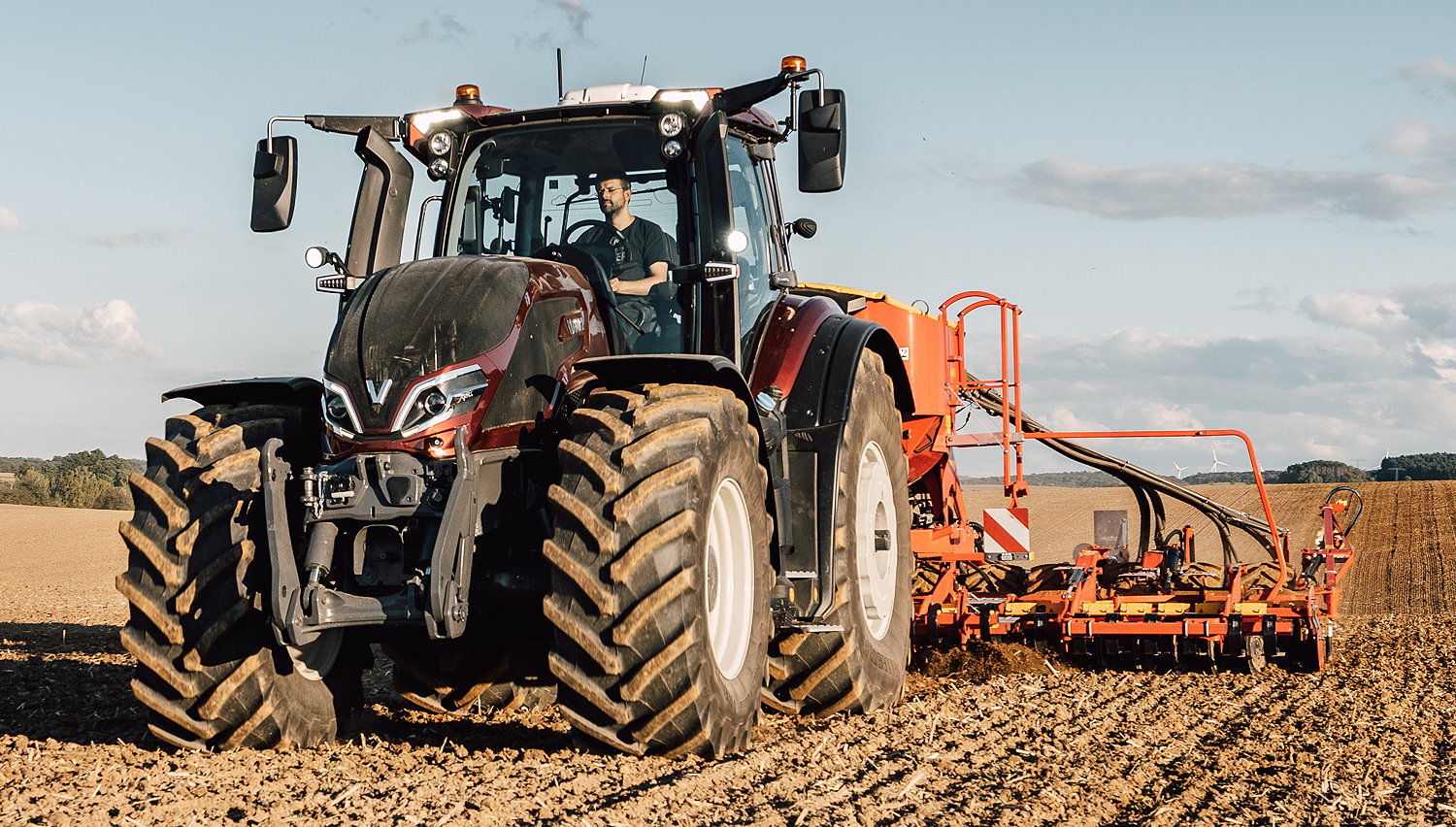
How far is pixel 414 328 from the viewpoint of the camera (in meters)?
5.20

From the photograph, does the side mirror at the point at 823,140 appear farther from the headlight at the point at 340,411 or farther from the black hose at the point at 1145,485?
the black hose at the point at 1145,485

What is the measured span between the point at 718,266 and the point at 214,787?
9.06 ft

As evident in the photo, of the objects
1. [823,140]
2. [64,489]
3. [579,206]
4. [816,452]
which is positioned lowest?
[64,489]

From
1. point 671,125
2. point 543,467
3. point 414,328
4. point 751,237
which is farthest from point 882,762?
point 671,125

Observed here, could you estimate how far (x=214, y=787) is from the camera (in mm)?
4711

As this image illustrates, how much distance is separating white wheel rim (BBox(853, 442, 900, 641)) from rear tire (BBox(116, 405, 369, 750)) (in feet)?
9.30

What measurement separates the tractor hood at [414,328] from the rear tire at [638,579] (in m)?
0.55

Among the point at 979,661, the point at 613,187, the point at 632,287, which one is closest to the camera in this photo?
the point at 632,287

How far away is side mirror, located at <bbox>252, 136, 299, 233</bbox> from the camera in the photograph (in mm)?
6121

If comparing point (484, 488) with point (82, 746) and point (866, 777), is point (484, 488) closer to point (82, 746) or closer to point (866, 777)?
point (866, 777)

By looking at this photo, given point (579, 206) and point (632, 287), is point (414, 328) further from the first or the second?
point (579, 206)

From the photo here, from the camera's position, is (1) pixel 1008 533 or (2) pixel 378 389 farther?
(1) pixel 1008 533

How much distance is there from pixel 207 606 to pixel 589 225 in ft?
7.57

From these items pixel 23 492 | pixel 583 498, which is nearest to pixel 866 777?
pixel 583 498
